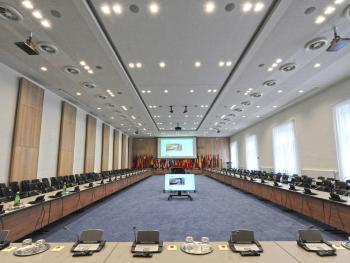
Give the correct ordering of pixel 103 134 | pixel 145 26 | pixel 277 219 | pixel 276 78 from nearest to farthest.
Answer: pixel 145 26
pixel 277 219
pixel 276 78
pixel 103 134

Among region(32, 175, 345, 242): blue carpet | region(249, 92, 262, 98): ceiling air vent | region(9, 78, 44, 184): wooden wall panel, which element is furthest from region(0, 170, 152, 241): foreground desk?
region(249, 92, 262, 98): ceiling air vent

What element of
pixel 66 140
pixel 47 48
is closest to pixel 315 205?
pixel 47 48

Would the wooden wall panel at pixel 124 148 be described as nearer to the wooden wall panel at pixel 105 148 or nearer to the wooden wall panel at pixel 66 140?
the wooden wall panel at pixel 105 148

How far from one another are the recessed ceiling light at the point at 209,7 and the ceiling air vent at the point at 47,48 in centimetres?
379

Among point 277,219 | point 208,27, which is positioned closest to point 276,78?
point 208,27

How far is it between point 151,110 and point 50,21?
7616 mm

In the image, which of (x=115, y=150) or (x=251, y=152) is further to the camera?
(x=251, y=152)

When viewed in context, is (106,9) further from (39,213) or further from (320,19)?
(320,19)

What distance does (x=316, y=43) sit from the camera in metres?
5.02

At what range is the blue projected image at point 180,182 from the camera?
25.9ft

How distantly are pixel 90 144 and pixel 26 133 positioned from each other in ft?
17.5

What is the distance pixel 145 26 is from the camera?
14.2 feet

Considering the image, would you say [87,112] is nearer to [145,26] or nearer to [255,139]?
[145,26]

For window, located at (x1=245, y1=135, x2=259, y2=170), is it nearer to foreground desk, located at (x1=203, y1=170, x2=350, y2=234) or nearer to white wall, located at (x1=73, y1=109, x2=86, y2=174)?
foreground desk, located at (x1=203, y1=170, x2=350, y2=234)
